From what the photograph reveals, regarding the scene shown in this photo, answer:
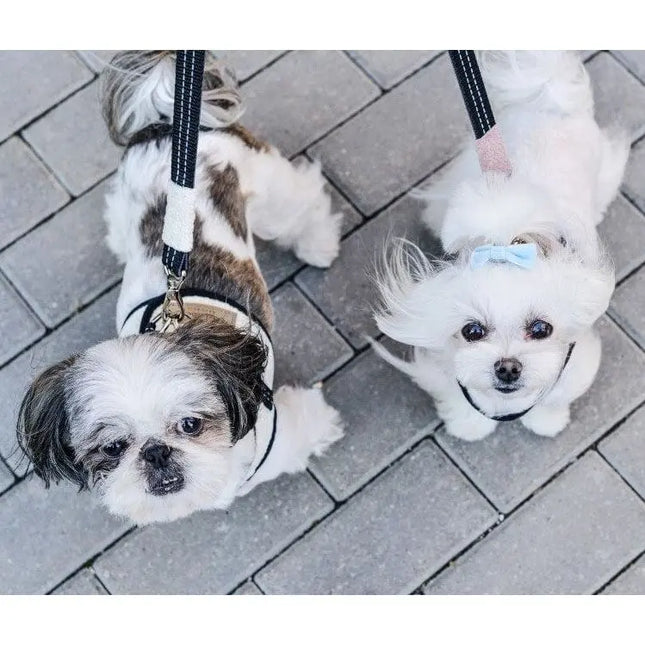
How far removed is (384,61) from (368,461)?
1782 millimetres

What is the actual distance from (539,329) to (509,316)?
0.13 metres

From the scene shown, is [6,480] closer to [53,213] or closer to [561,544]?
[53,213]

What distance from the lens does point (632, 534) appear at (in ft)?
10.6

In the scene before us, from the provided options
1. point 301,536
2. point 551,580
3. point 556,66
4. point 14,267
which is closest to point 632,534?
point 551,580

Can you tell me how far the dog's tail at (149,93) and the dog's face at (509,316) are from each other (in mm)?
924

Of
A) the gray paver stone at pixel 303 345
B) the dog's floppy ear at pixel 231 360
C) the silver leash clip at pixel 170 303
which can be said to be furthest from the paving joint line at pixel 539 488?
the silver leash clip at pixel 170 303

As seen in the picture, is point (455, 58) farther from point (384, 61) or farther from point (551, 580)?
point (551, 580)

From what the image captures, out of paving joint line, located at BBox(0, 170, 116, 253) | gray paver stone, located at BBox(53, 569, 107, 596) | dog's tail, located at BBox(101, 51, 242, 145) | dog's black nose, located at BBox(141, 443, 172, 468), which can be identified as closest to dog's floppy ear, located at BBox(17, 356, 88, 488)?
dog's black nose, located at BBox(141, 443, 172, 468)

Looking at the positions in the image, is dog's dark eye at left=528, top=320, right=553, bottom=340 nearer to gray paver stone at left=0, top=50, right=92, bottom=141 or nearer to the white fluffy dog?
the white fluffy dog

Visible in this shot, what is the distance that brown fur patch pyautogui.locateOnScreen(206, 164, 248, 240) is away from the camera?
8.83 ft

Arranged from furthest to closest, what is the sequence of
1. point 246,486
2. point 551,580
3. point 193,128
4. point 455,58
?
point 551,580
point 246,486
point 455,58
point 193,128

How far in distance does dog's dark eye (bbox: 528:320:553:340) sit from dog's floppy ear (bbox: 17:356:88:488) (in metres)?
1.32

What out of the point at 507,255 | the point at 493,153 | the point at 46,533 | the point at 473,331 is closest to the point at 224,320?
the point at 473,331

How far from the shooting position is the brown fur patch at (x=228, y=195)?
269cm
